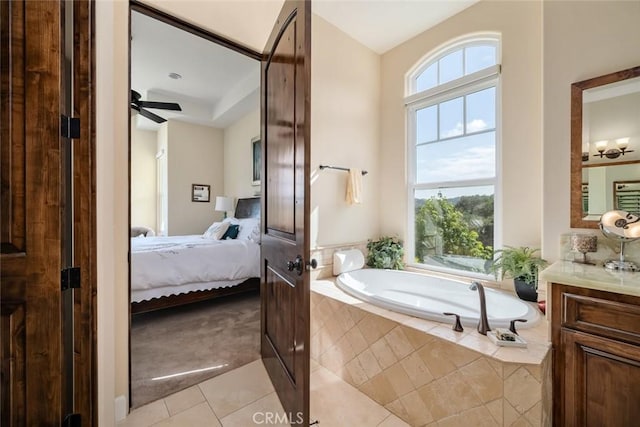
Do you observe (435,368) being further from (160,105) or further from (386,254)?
(160,105)

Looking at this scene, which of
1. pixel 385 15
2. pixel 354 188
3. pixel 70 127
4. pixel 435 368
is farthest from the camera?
pixel 354 188

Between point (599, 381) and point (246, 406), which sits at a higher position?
→ point (599, 381)

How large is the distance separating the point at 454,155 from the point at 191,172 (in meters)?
5.12

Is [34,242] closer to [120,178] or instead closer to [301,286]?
[120,178]

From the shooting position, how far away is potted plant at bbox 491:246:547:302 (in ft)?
6.51

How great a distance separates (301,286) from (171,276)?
2202 mm

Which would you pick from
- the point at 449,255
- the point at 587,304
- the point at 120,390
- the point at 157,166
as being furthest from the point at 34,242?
the point at 157,166

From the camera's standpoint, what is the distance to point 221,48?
3.40 meters

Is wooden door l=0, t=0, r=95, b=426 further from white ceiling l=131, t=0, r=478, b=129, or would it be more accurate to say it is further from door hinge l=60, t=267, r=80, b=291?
white ceiling l=131, t=0, r=478, b=129

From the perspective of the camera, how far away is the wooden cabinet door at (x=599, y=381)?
1.11 m

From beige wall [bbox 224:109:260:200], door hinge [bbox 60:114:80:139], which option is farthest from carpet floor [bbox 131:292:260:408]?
beige wall [bbox 224:109:260:200]

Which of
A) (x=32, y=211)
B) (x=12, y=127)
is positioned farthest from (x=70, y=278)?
(x=12, y=127)

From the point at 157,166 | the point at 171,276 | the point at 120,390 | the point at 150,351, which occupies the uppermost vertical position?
the point at 157,166

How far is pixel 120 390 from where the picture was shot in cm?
150
